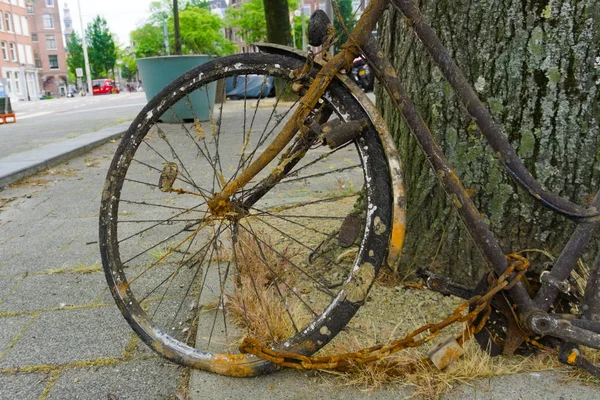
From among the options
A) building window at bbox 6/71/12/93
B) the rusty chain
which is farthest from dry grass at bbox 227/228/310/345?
building window at bbox 6/71/12/93

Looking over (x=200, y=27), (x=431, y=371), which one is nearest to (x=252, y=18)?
(x=200, y=27)

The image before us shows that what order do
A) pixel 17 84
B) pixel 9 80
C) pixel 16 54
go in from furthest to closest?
pixel 16 54 < pixel 17 84 < pixel 9 80

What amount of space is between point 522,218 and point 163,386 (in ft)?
4.88

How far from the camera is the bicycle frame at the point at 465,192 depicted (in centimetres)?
162

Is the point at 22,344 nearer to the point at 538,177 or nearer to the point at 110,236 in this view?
the point at 110,236

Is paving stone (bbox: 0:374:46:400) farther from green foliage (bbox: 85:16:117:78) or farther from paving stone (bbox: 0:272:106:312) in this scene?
green foliage (bbox: 85:16:117:78)

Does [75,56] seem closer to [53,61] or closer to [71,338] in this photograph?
[53,61]

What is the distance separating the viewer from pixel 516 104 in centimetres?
199

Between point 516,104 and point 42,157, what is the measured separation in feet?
19.4

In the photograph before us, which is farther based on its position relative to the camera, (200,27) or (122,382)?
(200,27)

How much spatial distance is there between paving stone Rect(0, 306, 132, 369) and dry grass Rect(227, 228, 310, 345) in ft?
1.62

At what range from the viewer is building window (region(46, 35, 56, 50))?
85.6m

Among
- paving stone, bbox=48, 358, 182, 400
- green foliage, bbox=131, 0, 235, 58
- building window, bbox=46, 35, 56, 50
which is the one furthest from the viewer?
building window, bbox=46, 35, 56, 50

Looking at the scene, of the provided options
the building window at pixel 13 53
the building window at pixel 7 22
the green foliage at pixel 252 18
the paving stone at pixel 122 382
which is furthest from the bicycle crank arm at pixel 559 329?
the building window at pixel 13 53
